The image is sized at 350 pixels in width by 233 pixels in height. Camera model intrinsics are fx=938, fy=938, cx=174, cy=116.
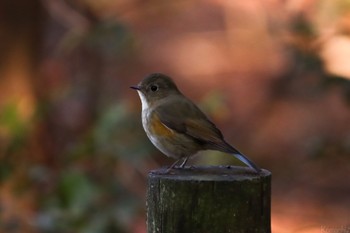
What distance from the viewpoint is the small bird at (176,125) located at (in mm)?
3588

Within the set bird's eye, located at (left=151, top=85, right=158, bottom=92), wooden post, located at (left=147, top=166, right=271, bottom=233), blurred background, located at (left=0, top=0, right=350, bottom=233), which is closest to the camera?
wooden post, located at (left=147, top=166, right=271, bottom=233)

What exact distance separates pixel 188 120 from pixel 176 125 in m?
0.07

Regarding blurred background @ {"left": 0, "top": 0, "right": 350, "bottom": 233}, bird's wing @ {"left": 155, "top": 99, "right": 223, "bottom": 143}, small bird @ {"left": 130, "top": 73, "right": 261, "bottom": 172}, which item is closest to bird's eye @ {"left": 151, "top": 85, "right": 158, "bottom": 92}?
small bird @ {"left": 130, "top": 73, "right": 261, "bottom": 172}

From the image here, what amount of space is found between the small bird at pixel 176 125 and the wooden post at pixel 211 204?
2.27ft

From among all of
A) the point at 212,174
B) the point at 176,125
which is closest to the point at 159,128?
the point at 176,125

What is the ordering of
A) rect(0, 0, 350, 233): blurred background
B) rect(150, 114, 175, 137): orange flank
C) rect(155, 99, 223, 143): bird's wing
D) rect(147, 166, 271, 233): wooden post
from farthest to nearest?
1. rect(0, 0, 350, 233): blurred background
2. rect(150, 114, 175, 137): orange flank
3. rect(155, 99, 223, 143): bird's wing
4. rect(147, 166, 271, 233): wooden post

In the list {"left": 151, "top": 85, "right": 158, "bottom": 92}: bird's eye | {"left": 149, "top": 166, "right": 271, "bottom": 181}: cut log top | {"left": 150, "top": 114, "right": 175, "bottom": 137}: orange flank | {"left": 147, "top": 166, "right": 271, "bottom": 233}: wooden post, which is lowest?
{"left": 147, "top": 166, "right": 271, "bottom": 233}: wooden post

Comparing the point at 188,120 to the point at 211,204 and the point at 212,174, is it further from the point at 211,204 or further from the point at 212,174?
the point at 211,204

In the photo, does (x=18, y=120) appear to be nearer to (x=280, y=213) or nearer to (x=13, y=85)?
(x=13, y=85)

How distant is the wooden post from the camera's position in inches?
107

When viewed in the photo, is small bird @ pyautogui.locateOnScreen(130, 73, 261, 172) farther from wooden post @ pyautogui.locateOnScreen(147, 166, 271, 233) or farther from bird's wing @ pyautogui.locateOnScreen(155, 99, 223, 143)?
wooden post @ pyautogui.locateOnScreen(147, 166, 271, 233)

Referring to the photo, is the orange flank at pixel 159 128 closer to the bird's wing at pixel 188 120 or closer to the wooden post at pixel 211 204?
the bird's wing at pixel 188 120

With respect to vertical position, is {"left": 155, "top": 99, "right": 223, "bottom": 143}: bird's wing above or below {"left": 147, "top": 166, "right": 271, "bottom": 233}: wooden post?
above

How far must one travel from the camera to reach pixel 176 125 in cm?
376
